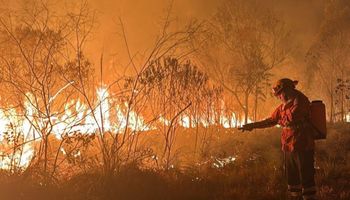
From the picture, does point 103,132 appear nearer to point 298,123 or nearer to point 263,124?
point 263,124

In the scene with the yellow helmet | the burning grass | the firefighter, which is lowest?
the burning grass

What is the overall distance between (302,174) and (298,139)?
53cm

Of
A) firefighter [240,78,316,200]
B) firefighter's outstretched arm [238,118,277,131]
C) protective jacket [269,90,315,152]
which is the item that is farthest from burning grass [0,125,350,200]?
protective jacket [269,90,315,152]

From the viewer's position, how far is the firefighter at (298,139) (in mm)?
6918

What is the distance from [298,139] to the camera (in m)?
6.97

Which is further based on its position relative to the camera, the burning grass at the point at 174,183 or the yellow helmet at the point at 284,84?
the burning grass at the point at 174,183

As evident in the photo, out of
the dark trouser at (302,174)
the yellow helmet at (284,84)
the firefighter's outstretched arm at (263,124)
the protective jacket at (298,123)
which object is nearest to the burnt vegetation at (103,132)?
the dark trouser at (302,174)

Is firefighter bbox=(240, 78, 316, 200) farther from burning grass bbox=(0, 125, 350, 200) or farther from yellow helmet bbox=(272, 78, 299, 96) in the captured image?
burning grass bbox=(0, 125, 350, 200)

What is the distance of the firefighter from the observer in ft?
22.7

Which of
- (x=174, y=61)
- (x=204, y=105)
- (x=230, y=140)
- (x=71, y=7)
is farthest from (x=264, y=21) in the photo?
(x=71, y=7)

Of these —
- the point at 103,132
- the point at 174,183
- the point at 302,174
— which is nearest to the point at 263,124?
the point at 302,174

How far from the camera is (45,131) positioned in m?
8.89

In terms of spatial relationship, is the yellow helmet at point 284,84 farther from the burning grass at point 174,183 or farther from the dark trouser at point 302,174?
the burning grass at point 174,183

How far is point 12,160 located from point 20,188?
1.13 m
